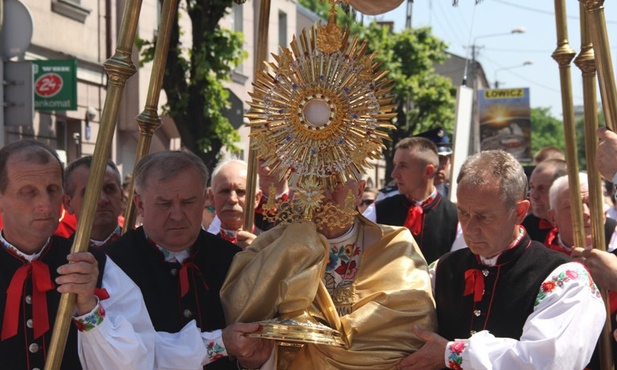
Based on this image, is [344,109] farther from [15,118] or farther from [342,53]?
[15,118]

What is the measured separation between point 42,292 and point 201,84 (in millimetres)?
6761

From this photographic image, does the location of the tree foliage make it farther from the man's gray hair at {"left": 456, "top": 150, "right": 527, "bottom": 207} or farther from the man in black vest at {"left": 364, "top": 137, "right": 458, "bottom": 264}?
the man's gray hair at {"left": 456, "top": 150, "right": 527, "bottom": 207}

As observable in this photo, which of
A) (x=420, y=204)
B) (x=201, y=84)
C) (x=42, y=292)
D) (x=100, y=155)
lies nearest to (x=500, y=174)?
(x=100, y=155)

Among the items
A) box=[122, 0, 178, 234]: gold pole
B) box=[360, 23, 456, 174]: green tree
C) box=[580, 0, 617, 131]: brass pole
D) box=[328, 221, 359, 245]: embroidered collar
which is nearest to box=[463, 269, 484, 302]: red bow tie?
box=[328, 221, 359, 245]: embroidered collar

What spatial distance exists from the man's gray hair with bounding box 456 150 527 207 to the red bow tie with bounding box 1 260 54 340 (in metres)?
1.62

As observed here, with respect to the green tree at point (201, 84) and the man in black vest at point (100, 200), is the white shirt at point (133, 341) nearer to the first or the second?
the man in black vest at point (100, 200)

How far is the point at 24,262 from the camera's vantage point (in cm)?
335

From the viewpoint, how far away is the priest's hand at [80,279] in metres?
3.08

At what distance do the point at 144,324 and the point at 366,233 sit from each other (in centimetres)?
102

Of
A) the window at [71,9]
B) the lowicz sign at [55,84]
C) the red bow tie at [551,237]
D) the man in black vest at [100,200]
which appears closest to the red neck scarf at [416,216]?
the red bow tie at [551,237]

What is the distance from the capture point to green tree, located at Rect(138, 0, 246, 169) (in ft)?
31.8

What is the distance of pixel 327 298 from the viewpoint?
3596 millimetres

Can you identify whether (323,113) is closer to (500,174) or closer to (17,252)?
(500,174)

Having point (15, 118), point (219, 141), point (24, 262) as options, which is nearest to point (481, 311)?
point (24, 262)
